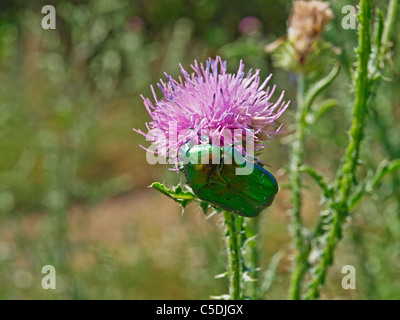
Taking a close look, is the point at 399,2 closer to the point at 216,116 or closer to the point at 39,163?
the point at 216,116

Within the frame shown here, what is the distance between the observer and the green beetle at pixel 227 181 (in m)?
1.19

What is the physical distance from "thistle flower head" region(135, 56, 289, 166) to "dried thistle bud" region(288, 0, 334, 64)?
2.01ft

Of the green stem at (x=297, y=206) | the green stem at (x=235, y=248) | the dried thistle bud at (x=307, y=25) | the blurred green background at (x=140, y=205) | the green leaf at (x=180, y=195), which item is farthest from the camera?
the blurred green background at (x=140, y=205)

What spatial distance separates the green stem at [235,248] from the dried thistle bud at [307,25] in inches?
31.4

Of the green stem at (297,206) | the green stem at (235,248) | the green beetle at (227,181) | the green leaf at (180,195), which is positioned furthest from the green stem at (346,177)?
the green leaf at (180,195)

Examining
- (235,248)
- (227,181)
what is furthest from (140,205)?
(227,181)

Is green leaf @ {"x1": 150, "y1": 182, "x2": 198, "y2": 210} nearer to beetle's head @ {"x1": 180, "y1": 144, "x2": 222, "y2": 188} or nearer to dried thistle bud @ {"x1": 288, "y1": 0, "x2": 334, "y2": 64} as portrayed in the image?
beetle's head @ {"x1": 180, "y1": 144, "x2": 222, "y2": 188}

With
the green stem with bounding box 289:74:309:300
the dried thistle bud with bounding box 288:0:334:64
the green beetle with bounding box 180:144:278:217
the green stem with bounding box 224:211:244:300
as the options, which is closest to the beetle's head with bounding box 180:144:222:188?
the green beetle with bounding box 180:144:278:217

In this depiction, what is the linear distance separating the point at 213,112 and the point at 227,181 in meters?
0.17

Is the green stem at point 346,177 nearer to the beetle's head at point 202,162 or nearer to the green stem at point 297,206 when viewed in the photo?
the green stem at point 297,206

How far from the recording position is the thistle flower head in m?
1.23

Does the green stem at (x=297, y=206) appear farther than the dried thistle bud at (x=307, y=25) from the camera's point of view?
No
